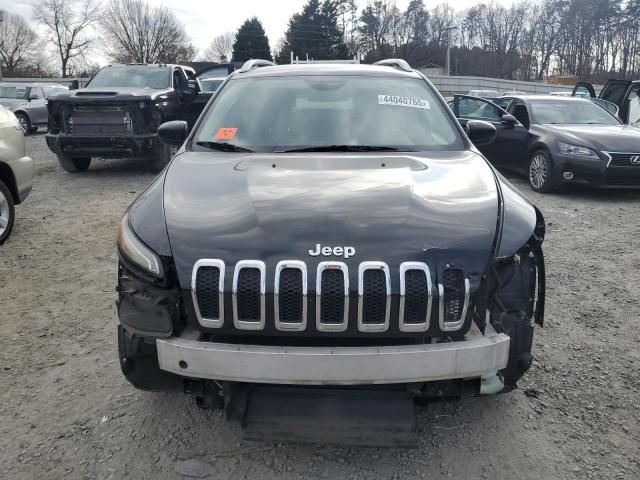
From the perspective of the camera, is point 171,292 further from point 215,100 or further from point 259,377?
point 215,100

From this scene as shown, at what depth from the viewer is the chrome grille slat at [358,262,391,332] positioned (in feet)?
6.40

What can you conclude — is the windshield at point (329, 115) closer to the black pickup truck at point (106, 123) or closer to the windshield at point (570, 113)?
the black pickup truck at point (106, 123)

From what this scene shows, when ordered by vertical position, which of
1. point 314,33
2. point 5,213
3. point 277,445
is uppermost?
point 314,33

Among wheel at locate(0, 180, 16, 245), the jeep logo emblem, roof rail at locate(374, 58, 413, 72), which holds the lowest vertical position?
wheel at locate(0, 180, 16, 245)

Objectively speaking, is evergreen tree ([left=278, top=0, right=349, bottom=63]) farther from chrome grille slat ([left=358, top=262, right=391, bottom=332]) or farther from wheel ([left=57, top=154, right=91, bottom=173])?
chrome grille slat ([left=358, top=262, right=391, bottom=332])

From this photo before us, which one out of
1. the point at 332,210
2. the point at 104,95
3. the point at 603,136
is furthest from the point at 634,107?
the point at 332,210

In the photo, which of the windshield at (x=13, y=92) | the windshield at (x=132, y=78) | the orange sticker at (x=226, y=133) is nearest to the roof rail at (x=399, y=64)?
the orange sticker at (x=226, y=133)

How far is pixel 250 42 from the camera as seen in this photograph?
60344mm

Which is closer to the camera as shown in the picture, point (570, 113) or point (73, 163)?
point (570, 113)

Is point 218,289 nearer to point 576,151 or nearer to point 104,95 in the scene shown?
point 576,151

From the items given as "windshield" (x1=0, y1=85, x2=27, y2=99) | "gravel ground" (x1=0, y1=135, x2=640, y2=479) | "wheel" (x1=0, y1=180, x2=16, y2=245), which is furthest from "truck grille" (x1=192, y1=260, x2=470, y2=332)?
"windshield" (x1=0, y1=85, x2=27, y2=99)

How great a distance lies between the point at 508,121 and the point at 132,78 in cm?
670

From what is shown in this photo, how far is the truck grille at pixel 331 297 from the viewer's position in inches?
76.9

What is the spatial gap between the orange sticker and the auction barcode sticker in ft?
3.23
